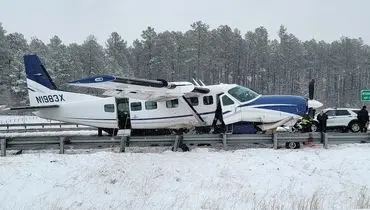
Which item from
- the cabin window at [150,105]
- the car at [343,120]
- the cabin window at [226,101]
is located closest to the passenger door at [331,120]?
the car at [343,120]

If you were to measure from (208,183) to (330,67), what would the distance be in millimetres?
78571

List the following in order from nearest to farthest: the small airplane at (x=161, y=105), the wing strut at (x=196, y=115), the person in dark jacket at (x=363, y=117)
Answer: the small airplane at (x=161, y=105) → the wing strut at (x=196, y=115) → the person in dark jacket at (x=363, y=117)

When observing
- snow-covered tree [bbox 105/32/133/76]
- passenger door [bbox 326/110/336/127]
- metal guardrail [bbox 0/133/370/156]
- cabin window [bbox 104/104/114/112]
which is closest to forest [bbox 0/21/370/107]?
snow-covered tree [bbox 105/32/133/76]

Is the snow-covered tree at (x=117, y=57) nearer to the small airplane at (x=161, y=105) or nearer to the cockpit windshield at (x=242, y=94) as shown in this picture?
the small airplane at (x=161, y=105)

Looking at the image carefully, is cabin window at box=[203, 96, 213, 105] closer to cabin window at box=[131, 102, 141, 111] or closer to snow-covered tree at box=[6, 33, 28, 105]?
cabin window at box=[131, 102, 141, 111]

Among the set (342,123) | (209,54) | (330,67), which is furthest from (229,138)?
(330,67)

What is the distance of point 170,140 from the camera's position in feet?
53.3

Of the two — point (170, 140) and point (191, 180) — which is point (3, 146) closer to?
point (170, 140)

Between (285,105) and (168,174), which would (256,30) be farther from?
(168,174)

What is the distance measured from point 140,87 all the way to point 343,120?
14.7 m

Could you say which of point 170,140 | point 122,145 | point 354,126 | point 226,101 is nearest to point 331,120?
point 354,126

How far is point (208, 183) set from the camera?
12.4 metres

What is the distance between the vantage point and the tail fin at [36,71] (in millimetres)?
20922

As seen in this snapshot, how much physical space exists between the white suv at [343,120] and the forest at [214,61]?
144ft
